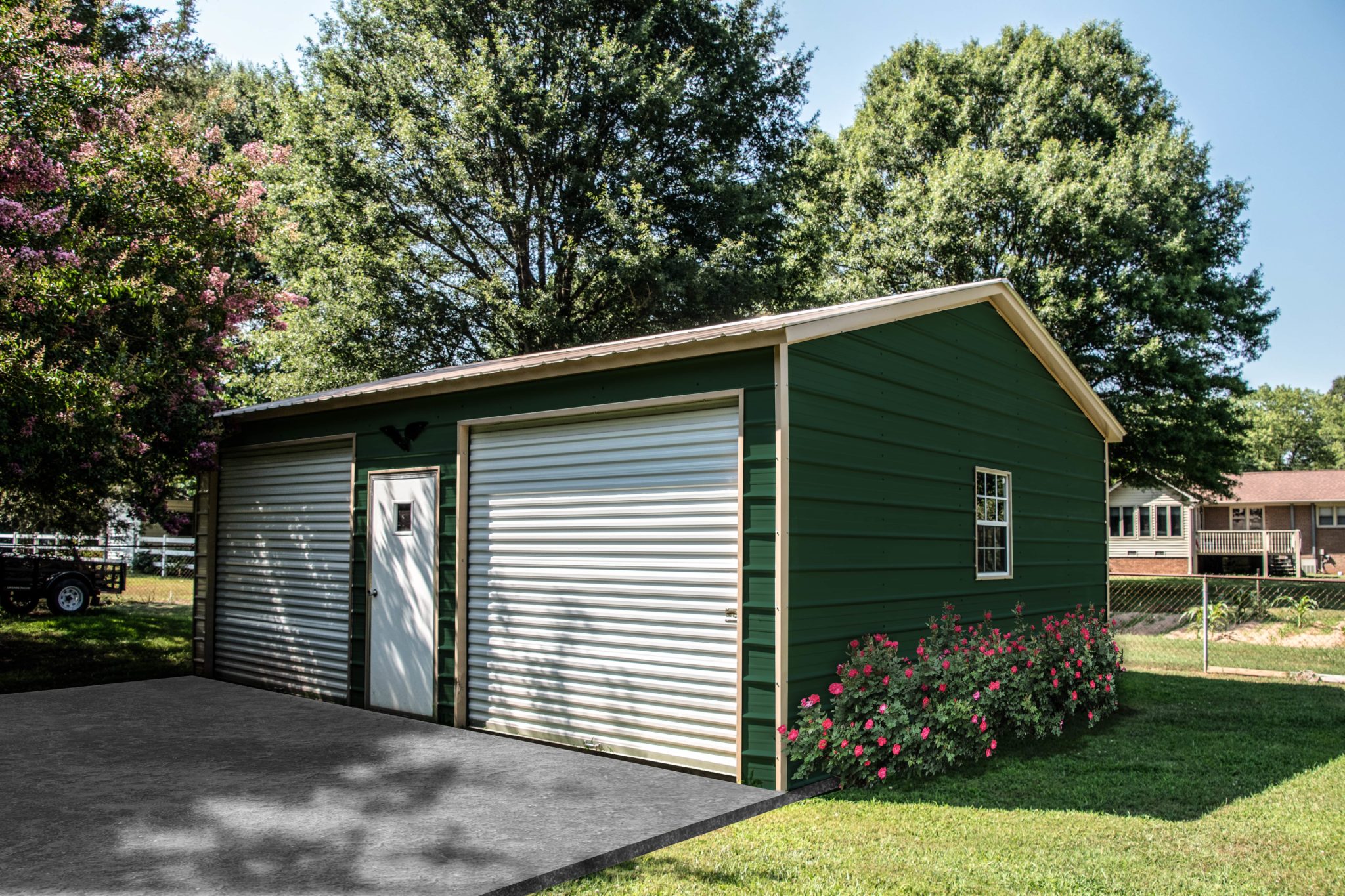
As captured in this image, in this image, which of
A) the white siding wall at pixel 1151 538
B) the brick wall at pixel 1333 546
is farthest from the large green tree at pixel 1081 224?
the brick wall at pixel 1333 546

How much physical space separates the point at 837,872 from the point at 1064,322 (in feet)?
55.7

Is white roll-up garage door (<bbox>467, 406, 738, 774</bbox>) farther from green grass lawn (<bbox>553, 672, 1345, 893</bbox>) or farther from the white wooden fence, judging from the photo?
the white wooden fence

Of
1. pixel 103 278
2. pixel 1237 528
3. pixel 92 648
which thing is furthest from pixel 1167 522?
pixel 103 278

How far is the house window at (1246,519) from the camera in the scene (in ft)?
114

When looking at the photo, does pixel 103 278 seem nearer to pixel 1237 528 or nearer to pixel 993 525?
pixel 993 525

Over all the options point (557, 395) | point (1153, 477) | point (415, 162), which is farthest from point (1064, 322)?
point (557, 395)

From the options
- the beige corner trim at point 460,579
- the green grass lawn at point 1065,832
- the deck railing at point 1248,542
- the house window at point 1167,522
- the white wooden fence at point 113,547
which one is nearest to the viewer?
the green grass lawn at point 1065,832

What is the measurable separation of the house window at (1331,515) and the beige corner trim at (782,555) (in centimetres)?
3625

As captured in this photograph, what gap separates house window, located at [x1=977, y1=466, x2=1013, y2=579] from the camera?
27.0 feet

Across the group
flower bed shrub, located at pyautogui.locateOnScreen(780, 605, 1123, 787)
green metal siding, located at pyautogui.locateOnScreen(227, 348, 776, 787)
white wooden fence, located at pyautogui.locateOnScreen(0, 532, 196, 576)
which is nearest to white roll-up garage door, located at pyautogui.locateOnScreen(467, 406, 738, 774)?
green metal siding, located at pyautogui.locateOnScreen(227, 348, 776, 787)

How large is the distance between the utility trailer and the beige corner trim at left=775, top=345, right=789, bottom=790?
48.7ft

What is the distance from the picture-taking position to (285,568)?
946 centimetres

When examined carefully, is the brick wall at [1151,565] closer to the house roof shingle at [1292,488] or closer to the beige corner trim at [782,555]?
the house roof shingle at [1292,488]

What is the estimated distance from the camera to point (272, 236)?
1839 cm
